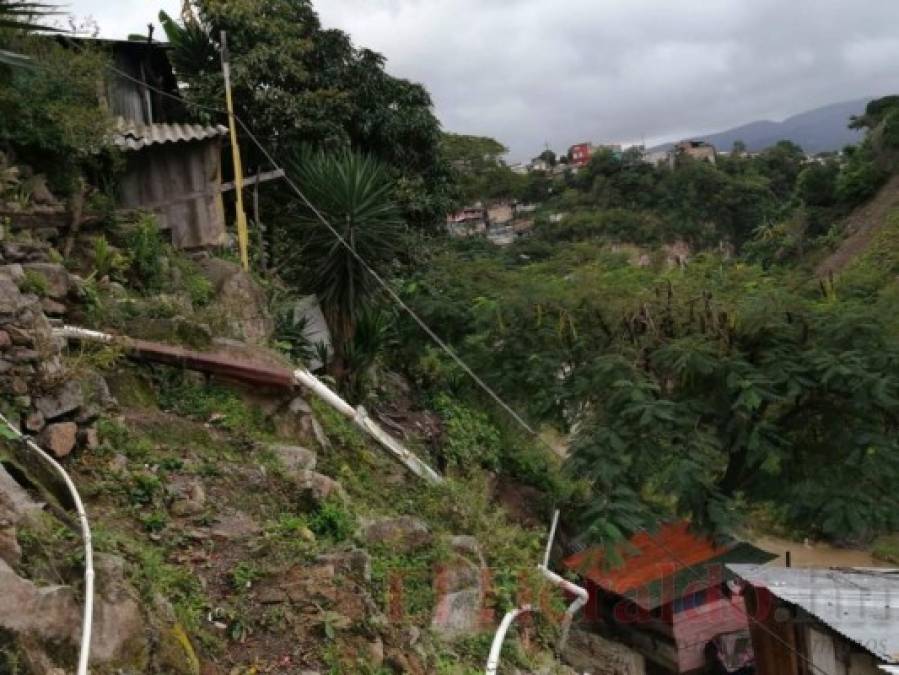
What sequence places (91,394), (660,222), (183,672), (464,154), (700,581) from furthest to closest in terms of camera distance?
(660,222)
(464,154)
(700,581)
(91,394)
(183,672)

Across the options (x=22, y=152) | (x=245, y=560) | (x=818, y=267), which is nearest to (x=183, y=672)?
(x=245, y=560)

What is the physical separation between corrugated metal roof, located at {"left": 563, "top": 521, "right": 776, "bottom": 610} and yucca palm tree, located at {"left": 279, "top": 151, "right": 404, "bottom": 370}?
4.70 meters

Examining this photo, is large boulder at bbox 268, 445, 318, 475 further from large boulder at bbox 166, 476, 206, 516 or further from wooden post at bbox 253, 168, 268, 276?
wooden post at bbox 253, 168, 268, 276

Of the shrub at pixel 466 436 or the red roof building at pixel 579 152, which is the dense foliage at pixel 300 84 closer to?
the shrub at pixel 466 436

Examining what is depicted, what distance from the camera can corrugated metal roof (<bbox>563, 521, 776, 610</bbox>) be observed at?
11.1 meters

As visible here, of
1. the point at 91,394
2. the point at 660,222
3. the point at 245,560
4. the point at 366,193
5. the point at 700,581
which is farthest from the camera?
the point at 660,222

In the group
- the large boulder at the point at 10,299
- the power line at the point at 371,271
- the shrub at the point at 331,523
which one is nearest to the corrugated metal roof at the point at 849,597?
the power line at the point at 371,271

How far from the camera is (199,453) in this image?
6.38 meters

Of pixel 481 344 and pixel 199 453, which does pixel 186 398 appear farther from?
pixel 481 344

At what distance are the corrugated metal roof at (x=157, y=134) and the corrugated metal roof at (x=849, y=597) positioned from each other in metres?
8.65

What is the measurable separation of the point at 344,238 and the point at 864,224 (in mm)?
Answer: 31829

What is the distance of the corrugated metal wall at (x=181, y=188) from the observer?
10.5 m

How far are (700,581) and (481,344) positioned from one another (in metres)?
4.81

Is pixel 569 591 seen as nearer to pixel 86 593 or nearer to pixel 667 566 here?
pixel 667 566
